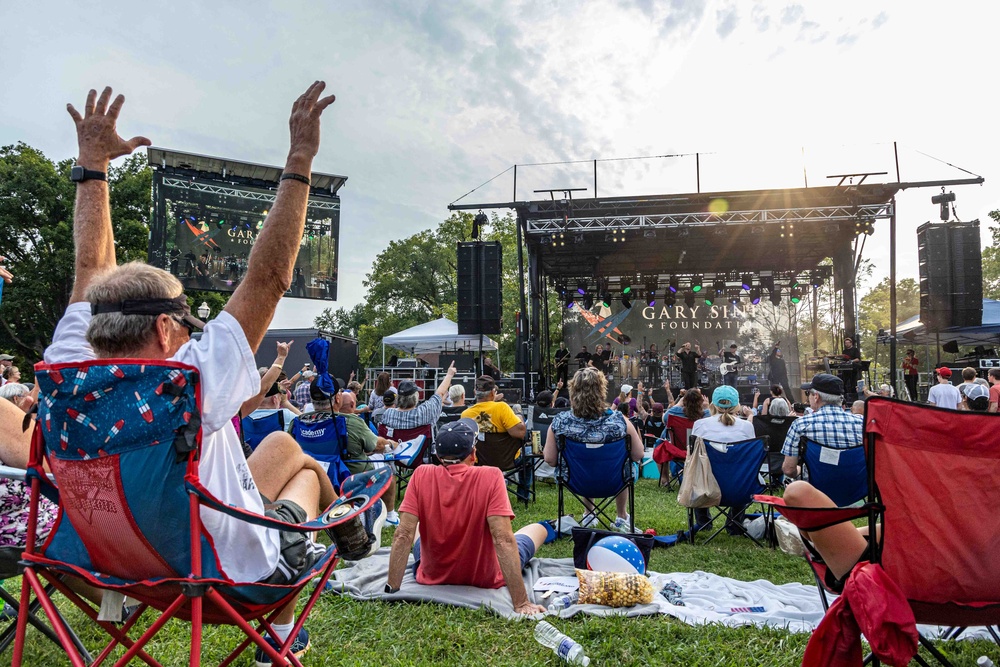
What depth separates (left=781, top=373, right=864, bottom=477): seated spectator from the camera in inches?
141

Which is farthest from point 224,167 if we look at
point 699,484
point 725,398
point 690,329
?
point 699,484

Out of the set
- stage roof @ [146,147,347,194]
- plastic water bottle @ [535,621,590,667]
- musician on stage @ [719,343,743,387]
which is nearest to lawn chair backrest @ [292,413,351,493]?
plastic water bottle @ [535,621,590,667]

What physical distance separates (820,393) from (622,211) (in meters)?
10.4

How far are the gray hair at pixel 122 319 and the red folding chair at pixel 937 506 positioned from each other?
65.4 inches

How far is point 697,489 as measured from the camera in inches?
162

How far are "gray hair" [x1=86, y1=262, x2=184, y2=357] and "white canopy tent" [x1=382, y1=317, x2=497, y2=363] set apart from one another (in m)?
15.0

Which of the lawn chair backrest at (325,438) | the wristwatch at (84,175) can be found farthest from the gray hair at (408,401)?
the wristwatch at (84,175)

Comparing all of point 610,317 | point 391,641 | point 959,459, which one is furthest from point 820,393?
point 610,317

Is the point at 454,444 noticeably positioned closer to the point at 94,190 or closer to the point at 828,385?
the point at 94,190

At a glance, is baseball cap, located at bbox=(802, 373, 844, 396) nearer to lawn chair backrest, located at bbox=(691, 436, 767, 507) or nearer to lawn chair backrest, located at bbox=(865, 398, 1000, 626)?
lawn chair backrest, located at bbox=(691, 436, 767, 507)

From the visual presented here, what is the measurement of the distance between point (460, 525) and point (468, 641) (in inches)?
22.3

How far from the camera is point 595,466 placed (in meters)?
4.18

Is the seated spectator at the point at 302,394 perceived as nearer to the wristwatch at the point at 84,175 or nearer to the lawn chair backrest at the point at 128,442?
the wristwatch at the point at 84,175

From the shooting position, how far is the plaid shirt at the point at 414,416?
5875mm
